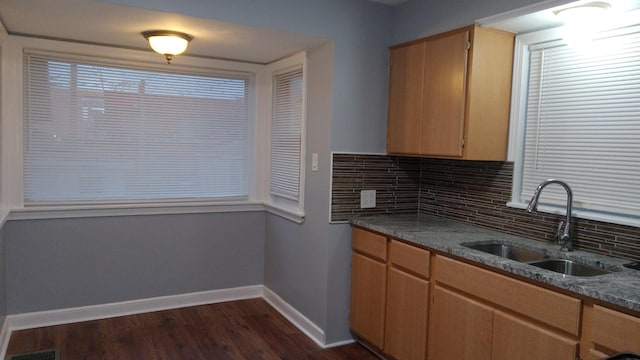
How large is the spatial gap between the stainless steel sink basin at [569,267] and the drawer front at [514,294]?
0.30 meters

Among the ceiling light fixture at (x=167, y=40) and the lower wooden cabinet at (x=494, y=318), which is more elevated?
the ceiling light fixture at (x=167, y=40)

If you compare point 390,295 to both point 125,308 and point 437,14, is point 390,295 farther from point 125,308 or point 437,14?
point 125,308

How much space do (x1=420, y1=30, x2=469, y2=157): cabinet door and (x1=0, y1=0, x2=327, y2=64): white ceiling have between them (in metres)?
0.76

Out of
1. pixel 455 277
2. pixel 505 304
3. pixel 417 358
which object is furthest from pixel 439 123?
pixel 417 358

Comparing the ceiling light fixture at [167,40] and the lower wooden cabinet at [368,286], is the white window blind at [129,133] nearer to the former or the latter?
the ceiling light fixture at [167,40]

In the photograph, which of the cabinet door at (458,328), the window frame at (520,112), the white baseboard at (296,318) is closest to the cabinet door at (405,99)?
the window frame at (520,112)

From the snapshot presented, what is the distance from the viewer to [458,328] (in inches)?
92.8

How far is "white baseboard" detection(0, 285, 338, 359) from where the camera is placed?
10.9 ft

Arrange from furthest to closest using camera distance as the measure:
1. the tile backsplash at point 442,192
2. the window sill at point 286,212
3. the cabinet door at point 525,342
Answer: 1. the window sill at point 286,212
2. the tile backsplash at point 442,192
3. the cabinet door at point 525,342

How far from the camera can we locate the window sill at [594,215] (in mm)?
2238

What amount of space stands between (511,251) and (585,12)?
4.13ft

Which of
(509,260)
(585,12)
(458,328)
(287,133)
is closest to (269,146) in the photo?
(287,133)

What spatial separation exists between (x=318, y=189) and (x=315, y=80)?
2.52 feet

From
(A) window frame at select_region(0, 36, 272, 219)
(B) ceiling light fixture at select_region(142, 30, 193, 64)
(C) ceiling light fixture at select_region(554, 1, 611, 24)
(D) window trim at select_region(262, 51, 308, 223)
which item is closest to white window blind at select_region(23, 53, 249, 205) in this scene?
(A) window frame at select_region(0, 36, 272, 219)
